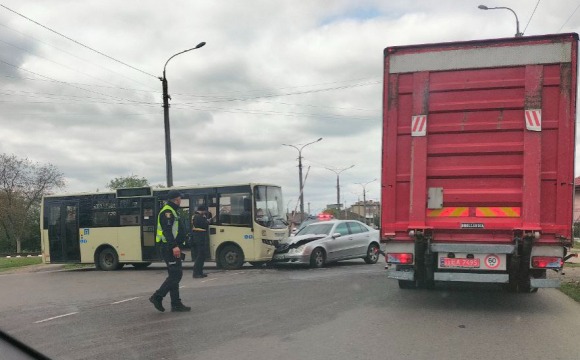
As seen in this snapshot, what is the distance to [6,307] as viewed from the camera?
895cm

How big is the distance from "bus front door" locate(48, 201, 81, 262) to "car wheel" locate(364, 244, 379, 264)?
913 cm

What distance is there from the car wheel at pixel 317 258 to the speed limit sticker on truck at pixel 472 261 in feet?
23.1

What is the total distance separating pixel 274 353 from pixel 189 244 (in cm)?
1017

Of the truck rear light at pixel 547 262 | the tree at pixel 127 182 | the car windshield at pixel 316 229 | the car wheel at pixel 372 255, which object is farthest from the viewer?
the tree at pixel 127 182

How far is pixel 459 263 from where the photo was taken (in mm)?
7250

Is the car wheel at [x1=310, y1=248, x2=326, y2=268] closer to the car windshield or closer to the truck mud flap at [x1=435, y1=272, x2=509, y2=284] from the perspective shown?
the car windshield

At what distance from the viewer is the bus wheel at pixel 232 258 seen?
14.6m

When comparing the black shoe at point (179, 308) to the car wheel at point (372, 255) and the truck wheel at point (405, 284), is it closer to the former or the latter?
the truck wheel at point (405, 284)

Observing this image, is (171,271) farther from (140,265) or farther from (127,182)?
(127,182)

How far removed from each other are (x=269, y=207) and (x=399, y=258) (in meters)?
7.88

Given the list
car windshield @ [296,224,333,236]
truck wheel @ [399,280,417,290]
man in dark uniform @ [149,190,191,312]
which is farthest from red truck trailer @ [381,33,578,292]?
car windshield @ [296,224,333,236]

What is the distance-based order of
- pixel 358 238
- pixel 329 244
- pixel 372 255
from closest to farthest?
pixel 329 244 < pixel 358 238 < pixel 372 255

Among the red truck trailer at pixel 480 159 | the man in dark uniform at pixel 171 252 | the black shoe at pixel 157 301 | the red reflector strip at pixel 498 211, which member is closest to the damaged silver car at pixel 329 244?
the red truck trailer at pixel 480 159

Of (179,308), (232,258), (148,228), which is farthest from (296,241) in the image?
(179,308)
